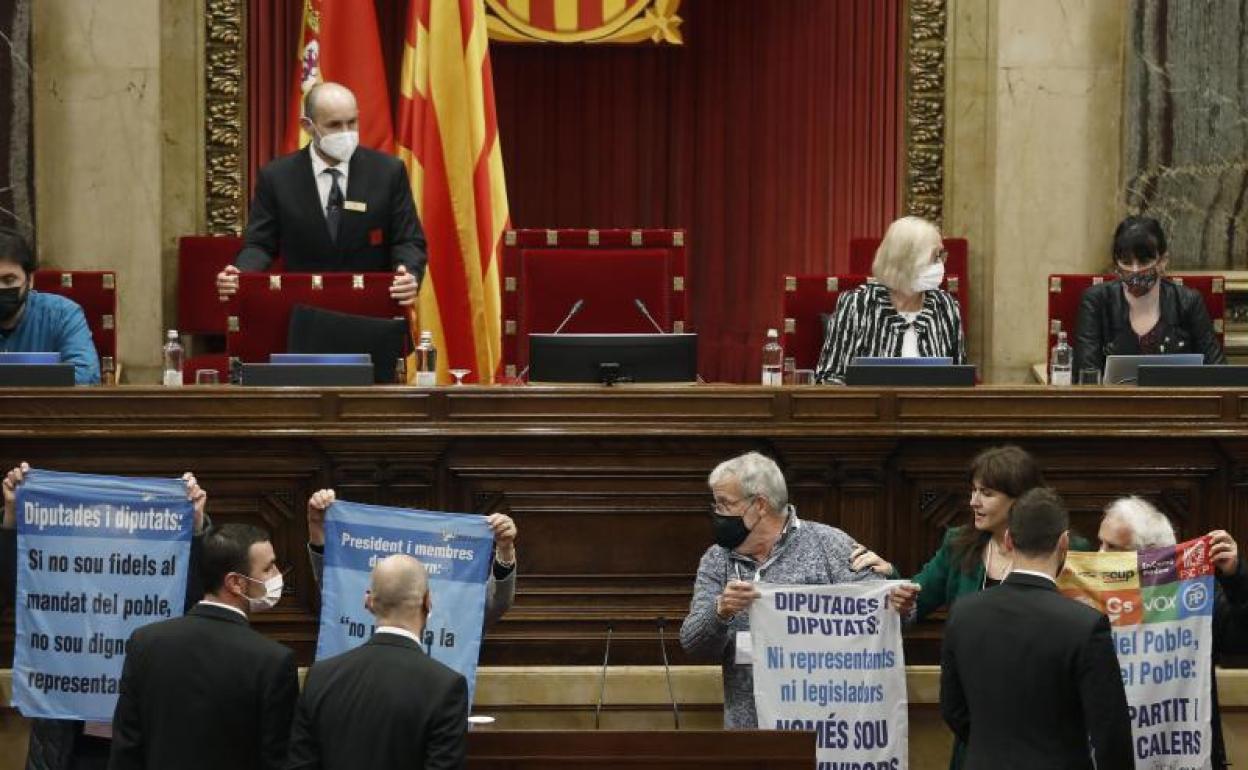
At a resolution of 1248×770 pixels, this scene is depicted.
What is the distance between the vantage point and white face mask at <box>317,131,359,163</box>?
8141mm

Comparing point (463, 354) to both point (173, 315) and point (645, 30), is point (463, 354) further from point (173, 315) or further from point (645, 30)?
point (645, 30)

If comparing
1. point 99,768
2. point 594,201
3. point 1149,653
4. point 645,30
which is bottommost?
point 99,768

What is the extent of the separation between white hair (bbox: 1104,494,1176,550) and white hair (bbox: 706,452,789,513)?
3.06ft

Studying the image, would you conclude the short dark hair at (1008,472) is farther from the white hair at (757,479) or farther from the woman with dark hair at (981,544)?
the white hair at (757,479)

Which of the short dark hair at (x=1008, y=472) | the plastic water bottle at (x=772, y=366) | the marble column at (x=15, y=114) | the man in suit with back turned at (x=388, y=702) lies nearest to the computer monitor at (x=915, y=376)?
the plastic water bottle at (x=772, y=366)

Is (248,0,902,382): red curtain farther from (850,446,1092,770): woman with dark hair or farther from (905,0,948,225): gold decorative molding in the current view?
(850,446,1092,770): woman with dark hair

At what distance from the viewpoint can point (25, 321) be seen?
719cm

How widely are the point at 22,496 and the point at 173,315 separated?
3.74 m

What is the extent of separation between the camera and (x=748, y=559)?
5.93 meters

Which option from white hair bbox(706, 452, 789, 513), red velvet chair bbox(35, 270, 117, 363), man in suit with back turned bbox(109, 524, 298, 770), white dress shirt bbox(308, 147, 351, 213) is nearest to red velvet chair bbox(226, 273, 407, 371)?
white dress shirt bbox(308, 147, 351, 213)

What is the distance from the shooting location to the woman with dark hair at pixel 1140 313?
7750mm

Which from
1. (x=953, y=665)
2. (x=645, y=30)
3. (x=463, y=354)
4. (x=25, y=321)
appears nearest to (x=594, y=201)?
(x=645, y=30)

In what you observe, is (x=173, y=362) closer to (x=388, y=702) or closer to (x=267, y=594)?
(x=267, y=594)

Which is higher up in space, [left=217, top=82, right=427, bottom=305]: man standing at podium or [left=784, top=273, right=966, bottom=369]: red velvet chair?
[left=217, top=82, right=427, bottom=305]: man standing at podium
